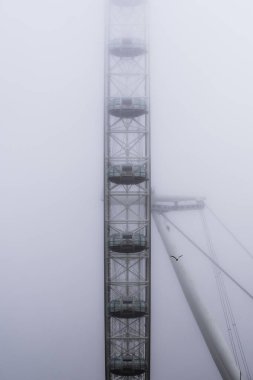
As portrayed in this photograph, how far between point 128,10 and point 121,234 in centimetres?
1499

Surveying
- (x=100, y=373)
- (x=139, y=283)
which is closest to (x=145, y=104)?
(x=139, y=283)

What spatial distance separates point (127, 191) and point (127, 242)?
356cm

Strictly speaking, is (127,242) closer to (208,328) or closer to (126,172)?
(126,172)

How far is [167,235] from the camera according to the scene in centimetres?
2852

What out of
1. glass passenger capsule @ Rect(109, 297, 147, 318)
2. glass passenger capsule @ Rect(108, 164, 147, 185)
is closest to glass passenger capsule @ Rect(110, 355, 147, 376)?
glass passenger capsule @ Rect(109, 297, 147, 318)

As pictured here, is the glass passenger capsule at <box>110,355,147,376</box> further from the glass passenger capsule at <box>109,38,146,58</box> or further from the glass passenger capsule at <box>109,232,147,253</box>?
the glass passenger capsule at <box>109,38,146,58</box>

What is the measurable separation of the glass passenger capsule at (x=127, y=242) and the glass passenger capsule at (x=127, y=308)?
124 inches

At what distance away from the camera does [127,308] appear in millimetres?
27891

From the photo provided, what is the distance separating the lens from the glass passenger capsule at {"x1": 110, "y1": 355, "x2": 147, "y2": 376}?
2877cm

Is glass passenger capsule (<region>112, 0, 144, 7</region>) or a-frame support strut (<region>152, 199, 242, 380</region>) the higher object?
glass passenger capsule (<region>112, 0, 144, 7</region>)

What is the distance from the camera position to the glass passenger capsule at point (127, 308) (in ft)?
91.5

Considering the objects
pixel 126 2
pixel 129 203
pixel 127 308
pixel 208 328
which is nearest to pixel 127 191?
pixel 129 203

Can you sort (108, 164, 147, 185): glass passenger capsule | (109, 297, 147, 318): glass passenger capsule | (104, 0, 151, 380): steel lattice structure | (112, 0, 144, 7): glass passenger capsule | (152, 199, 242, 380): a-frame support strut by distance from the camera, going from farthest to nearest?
(112, 0, 144, 7): glass passenger capsule → (109, 297, 147, 318): glass passenger capsule → (104, 0, 151, 380): steel lattice structure → (108, 164, 147, 185): glass passenger capsule → (152, 199, 242, 380): a-frame support strut

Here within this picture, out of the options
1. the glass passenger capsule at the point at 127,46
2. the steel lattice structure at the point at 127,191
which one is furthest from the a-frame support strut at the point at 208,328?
the glass passenger capsule at the point at 127,46
